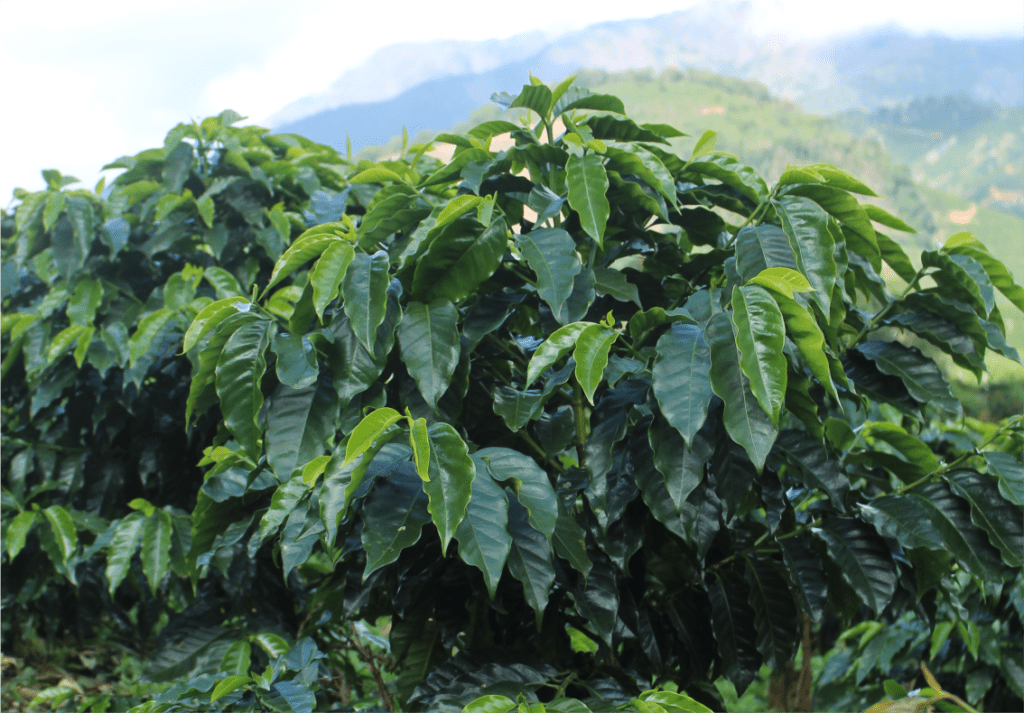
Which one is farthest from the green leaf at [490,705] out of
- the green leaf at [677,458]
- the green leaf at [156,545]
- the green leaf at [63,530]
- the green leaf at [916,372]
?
the green leaf at [63,530]

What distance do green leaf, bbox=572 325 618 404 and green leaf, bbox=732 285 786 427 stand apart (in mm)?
178

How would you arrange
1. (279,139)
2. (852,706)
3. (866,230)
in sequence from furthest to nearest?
(279,139)
(852,706)
(866,230)

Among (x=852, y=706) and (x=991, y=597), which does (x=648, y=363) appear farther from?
(x=852, y=706)

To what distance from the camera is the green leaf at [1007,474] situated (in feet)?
3.88

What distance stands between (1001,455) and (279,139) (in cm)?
246

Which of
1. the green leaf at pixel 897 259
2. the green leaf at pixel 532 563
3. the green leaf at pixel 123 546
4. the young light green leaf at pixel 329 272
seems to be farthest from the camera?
the green leaf at pixel 123 546

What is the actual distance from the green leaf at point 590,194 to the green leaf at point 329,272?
14.4 inches

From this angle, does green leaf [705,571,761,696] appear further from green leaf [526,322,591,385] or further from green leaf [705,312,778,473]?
Answer: green leaf [526,322,591,385]

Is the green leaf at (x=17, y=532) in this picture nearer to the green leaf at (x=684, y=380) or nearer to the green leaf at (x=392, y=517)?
the green leaf at (x=392, y=517)

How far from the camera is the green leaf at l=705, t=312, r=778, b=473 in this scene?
899 millimetres

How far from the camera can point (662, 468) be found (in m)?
0.98

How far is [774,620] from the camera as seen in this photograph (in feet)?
4.17

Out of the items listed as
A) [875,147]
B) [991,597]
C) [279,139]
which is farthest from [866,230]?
[875,147]

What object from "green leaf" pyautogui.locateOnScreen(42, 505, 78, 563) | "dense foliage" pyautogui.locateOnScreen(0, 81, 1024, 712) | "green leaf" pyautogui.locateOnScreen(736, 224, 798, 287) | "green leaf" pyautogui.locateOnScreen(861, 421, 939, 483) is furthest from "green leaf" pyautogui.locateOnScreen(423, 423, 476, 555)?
"green leaf" pyautogui.locateOnScreen(42, 505, 78, 563)
